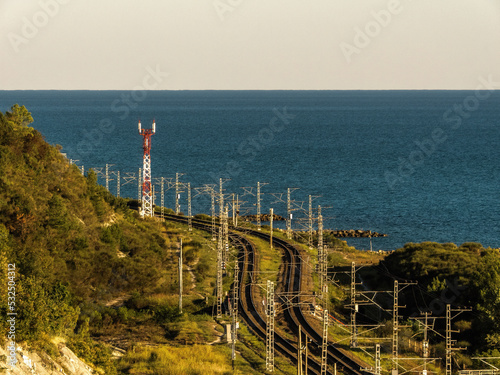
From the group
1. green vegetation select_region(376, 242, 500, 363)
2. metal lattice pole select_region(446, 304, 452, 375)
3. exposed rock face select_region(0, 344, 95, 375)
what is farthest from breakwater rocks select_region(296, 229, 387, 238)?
exposed rock face select_region(0, 344, 95, 375)

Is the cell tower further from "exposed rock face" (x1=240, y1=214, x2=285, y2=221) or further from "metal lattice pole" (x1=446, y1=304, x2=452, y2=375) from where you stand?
"metal lattice pole" (x1=446, y1=304, x2=452, y2=375)

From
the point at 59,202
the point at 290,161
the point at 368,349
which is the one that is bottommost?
the point at 368,349

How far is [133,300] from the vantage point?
4675cm

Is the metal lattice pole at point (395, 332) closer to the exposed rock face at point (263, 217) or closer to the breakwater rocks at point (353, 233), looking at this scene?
the breakwater rocks at point (353, 233)

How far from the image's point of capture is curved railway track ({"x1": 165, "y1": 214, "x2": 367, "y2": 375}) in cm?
3947

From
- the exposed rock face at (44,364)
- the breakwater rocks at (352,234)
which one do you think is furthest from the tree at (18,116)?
the breakwater rocks at (352,234)

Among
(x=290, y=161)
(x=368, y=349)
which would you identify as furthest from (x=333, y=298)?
(x=290, y=161)

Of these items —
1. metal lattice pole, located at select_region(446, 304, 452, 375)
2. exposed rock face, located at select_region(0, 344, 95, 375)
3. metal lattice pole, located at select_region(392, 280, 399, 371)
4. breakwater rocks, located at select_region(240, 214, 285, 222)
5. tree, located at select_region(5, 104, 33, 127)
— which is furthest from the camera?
breakwater rocks, located at select_region(240, 214, 285, 222)

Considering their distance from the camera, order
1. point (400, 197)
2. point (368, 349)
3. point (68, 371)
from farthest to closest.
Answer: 1. point (400, 197)
2. point (368, 349)
3. point (68, 371)

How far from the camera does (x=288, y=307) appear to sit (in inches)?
1817

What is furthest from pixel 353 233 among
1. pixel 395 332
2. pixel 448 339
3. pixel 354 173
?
pixel 354 173

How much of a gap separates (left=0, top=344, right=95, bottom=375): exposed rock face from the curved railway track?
12.5 meters

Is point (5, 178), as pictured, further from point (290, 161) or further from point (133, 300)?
point (290, 161)

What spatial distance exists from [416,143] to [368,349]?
503 ft
